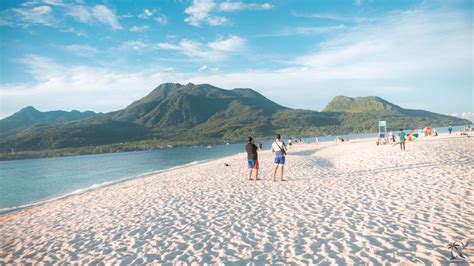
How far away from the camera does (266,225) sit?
7.35m

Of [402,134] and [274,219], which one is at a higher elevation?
[402,134]

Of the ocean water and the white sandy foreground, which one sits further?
the ocean water

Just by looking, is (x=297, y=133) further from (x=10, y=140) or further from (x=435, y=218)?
(x=435, y=218)

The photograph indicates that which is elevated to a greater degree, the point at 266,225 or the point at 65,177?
the point at 266,225

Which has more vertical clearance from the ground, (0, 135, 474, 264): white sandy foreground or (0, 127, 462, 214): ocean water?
(0, 135, 474, 264): white sandy foreground

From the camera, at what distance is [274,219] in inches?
309

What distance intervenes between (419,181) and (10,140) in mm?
163156

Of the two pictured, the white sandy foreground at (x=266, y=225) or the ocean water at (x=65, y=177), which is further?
the ocean water at (x=65, y=177)

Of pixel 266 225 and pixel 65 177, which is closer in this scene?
pixel 266 225

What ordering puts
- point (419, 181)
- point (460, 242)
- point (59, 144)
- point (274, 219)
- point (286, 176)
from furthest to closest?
point (59, 144), point (286, 176), point (419, 181), point (274, 219), point (460, 242)

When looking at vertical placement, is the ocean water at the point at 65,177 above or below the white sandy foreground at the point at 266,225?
below

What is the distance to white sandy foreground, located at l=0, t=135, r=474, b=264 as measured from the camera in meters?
5.60

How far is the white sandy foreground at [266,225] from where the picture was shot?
5.60 metres

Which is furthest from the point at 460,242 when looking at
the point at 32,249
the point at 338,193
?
the point at 32,249
